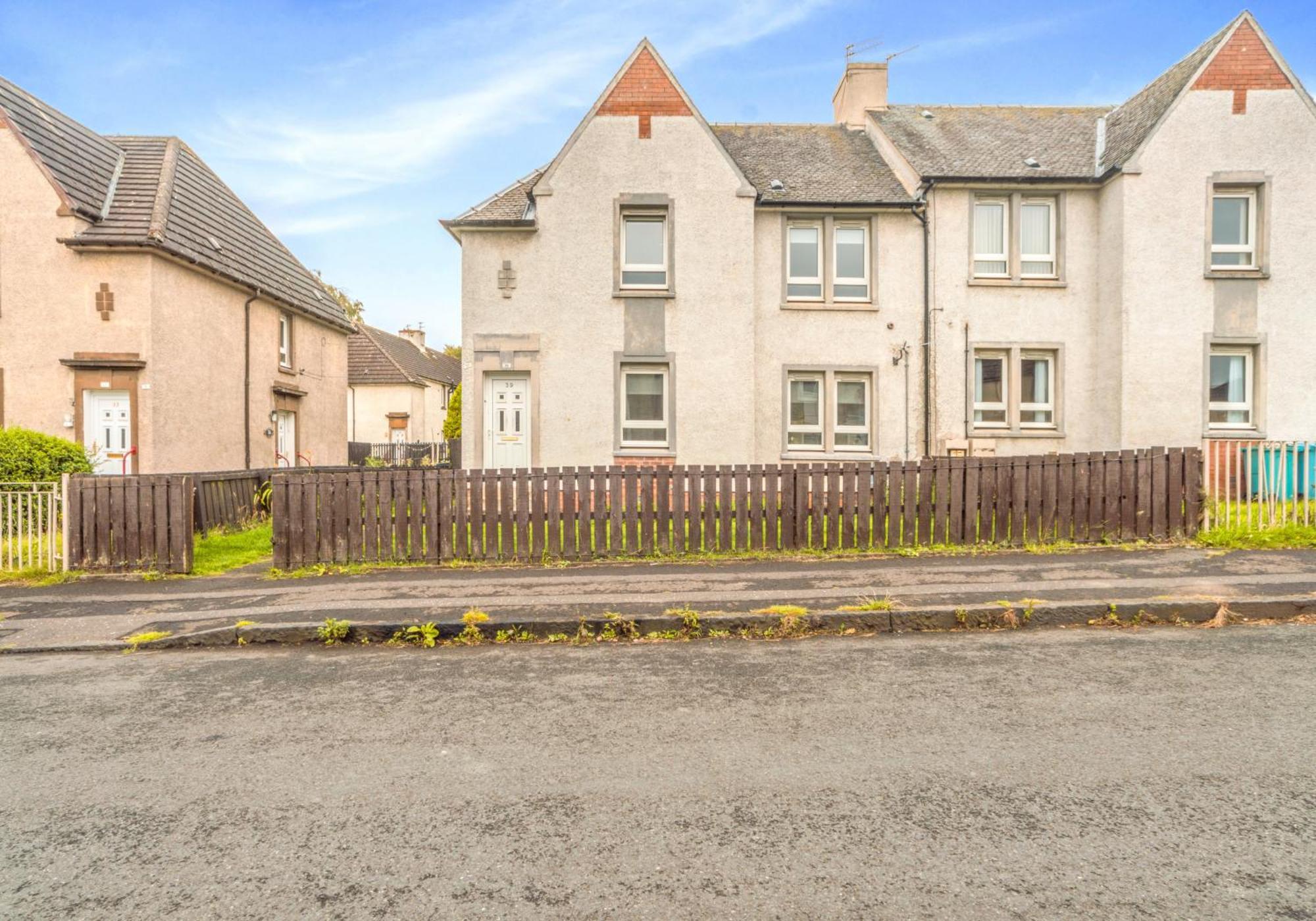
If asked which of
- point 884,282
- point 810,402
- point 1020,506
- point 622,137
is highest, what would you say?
point 622,137

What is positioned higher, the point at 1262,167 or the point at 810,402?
the point at 1262,167

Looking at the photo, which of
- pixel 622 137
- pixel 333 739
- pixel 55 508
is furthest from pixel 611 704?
pixel 622 137

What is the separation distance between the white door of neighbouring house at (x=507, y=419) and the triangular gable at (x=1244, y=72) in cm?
1317

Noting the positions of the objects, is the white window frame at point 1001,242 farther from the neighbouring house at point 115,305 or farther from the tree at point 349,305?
the tree at point 349,305

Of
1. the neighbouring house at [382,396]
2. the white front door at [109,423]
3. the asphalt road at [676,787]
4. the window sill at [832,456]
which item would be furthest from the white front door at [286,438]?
the neighbouring house at [382,396]

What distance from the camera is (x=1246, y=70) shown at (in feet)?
50.5

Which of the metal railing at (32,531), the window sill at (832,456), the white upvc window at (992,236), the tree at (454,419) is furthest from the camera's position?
the tree at (454,419)

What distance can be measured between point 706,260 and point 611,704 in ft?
39.1

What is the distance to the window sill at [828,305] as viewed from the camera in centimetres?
1606

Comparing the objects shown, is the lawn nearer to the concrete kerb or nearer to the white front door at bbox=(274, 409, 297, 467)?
the concrete kerb

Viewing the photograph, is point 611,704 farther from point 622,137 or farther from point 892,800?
point 622,137

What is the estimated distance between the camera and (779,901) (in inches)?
112

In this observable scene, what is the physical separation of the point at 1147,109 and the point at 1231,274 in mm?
4152

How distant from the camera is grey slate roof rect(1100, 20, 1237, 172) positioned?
15508mm
